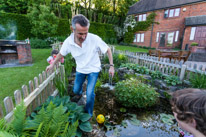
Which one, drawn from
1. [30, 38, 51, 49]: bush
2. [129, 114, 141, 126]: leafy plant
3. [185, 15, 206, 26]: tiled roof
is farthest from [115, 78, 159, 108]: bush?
[185, 15, 206, 26]: tiled roof

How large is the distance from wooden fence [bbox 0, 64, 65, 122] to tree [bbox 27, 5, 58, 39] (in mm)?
11755

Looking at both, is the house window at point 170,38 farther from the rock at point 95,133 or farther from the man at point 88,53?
the rock at point 95,133

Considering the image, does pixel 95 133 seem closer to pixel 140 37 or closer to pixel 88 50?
pixel 88 50

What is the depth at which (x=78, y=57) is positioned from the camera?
2316 millimetres

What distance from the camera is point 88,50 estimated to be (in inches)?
87.3

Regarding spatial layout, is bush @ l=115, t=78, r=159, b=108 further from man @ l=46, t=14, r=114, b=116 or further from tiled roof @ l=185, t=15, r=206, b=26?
tiled roof @ l=185, t=15, r=206, b=26

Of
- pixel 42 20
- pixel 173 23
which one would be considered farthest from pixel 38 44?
pixel 173 23

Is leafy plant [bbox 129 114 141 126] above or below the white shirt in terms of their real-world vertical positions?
below

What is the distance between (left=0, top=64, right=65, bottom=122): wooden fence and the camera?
60.7 inches

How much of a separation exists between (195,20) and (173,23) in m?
2.62

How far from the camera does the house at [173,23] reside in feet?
46.4

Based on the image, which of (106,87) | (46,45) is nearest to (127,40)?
(46,45)

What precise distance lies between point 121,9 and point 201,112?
1074 inches

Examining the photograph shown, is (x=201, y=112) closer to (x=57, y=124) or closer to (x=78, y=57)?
(x=57, y=124)
